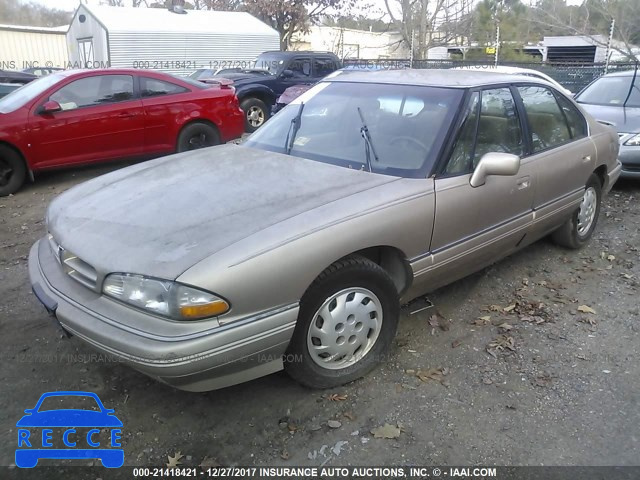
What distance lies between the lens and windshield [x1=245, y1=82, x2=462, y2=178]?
3.14 meters

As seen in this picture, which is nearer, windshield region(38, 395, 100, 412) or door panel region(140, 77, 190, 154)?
windshield region(38, 395, 100, 412)

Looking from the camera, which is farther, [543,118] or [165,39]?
[165,39]

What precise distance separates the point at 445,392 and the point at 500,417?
0.31 metres

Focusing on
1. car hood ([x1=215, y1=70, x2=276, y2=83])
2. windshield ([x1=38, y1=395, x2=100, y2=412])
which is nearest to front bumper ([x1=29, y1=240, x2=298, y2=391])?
windshield ([x1=38, y1=395, x2=100, y2=412])

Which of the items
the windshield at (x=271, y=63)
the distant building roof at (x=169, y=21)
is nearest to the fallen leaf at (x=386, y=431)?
the windshield at (x=271, y=63)

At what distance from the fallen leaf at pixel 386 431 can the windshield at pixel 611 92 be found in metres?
7.00

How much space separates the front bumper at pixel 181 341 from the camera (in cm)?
216

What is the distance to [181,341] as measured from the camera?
2154 mm

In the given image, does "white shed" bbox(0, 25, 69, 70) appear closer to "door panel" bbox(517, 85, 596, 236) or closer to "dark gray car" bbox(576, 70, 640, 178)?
"dark gray car" bbox(576, 70, 640, 178)

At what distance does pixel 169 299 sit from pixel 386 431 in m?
1.22

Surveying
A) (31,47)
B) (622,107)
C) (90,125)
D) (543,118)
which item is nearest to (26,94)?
(90,125)

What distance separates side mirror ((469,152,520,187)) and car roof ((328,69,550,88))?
57 centimetres

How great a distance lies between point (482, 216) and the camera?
3.33 meters

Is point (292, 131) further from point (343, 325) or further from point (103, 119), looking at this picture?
point (103, 119)
